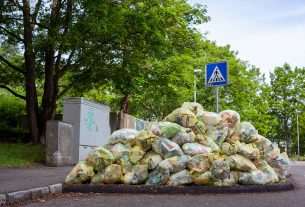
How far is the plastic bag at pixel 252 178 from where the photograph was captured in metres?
8.98

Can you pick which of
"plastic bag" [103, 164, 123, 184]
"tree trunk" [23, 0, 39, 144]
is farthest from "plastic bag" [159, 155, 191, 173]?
"tree trunk" [23, 0, 39, 144]

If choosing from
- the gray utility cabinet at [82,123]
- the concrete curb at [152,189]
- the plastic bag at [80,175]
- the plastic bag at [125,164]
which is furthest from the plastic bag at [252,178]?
the gray utility cabinet at [82,123]

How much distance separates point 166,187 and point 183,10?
15442mm

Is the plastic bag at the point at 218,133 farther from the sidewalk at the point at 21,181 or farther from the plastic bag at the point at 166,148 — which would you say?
the sidewalk at the point at 21,181

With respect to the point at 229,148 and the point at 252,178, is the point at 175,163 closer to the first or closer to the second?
the point at 229,148

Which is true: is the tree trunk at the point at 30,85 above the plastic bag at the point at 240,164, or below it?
above

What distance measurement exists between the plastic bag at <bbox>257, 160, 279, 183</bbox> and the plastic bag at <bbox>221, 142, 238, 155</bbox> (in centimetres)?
69

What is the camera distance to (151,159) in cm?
887

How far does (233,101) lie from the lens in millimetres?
43688

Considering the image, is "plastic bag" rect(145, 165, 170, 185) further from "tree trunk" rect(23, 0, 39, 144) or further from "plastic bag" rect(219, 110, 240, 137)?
"tree trunk" rect(23, 0, 39, 144)

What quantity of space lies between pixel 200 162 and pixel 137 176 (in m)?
1.25

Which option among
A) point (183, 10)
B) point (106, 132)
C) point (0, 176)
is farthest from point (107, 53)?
point (0, 176)

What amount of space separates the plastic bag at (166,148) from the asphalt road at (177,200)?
45.2 inches

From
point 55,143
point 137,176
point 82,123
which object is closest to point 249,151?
point 137,176
